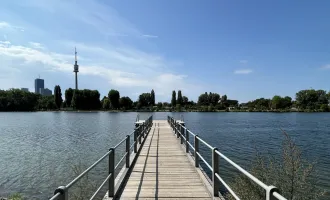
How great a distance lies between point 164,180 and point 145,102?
167300mm

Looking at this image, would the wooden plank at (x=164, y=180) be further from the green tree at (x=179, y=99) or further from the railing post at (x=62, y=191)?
the green tree at (x=179, y=99)

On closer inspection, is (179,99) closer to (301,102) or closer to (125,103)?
(125,103)

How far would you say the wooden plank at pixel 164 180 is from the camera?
6.84m

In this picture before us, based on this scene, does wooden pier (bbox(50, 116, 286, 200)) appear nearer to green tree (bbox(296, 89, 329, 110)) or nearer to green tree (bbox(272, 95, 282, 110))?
green tree (bbox(296, 89, 329, 110))

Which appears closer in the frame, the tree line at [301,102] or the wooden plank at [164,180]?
the wooden plank at [164,180]

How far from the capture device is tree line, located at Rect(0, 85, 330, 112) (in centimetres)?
15888

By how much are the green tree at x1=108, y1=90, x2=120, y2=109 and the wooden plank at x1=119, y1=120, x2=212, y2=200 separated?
150 meters

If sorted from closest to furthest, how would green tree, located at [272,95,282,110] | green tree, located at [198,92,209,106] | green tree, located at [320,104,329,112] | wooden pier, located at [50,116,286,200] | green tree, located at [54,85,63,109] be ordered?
wooden pier, located at [50,116,286,200] → green tree, located at [320,104,329,112] → green tree, located at [54,85,63,109] → green tree, located at [272,95,282,110] → green tree, located at [198,92,209,106]

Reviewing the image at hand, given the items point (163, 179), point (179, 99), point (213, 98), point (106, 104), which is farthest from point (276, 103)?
point (163, 179)

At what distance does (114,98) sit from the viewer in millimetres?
160125

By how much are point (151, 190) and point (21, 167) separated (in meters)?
13.6

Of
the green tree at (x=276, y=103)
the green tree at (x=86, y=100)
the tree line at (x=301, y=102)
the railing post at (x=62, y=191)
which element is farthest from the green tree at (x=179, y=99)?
the railing post at (x=62, y=191)

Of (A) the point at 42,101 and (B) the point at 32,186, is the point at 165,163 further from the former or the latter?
(A) the point at 42,101

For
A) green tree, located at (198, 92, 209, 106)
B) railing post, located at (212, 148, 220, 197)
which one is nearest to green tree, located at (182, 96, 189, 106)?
green tree, located at (198, 92, 209, 106)
